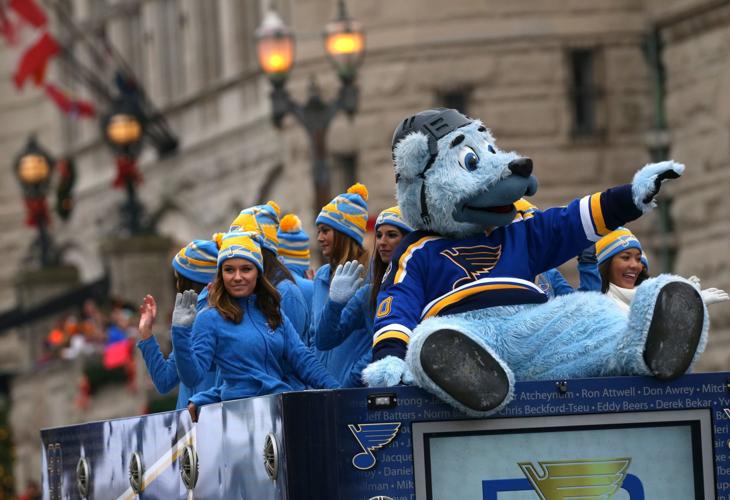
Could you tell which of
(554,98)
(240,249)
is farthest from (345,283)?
(554,98)

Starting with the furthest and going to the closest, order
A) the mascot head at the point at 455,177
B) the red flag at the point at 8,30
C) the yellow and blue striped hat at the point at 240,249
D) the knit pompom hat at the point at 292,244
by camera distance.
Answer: the red flag at the point at 8,30 < the knit pompom hat at the point at 292,244 < the yellow and blue striped hat at the point at 240,249 < the mascot head at the point at 455,177

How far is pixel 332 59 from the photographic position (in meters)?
21.9

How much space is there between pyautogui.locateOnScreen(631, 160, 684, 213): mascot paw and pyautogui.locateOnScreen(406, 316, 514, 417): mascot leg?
941 millimetres

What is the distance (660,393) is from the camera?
25.5 feet

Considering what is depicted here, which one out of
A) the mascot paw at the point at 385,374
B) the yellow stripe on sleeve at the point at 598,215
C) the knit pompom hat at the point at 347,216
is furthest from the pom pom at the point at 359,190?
the mascot paw at the point at 385,374

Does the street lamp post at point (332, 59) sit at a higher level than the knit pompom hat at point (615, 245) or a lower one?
higher

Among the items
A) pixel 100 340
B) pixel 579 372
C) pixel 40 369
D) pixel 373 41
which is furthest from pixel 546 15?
pixel 579 372

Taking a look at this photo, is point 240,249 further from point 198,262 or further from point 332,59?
point 332,59

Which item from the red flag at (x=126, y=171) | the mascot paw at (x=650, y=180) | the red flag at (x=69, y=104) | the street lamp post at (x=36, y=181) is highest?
the red flag at (x=69, y=104)

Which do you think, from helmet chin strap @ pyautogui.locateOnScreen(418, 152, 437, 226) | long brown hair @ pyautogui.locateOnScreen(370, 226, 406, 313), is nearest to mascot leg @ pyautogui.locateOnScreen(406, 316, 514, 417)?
helmet chin strap @ pyautogui.locateOnScreen(418, 152, 437, 226)

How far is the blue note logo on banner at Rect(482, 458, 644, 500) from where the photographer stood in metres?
7.69

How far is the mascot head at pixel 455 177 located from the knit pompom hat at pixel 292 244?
13.5ft

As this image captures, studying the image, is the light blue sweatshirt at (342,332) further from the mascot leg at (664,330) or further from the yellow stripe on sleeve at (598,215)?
the mascot leg at (664,330)

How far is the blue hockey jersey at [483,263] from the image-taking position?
8289mm
